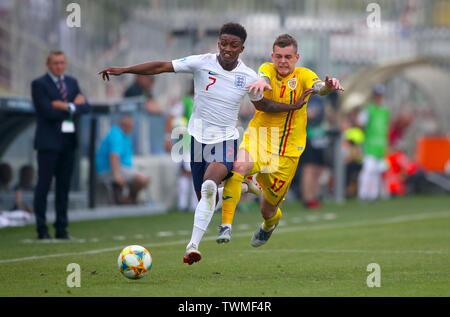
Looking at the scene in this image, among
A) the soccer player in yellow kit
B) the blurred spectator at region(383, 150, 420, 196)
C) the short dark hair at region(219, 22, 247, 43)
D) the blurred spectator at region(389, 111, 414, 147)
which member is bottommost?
the blurred spectator at region(383, 150, 420, 196)

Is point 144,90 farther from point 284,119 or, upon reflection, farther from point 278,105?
point 278,105

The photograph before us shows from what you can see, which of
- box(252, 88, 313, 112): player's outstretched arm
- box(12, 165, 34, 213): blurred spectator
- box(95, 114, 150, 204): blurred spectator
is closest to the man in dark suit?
box(12, 165, 34, 213): blurred spectator

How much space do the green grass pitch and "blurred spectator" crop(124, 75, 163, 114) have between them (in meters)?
2.51

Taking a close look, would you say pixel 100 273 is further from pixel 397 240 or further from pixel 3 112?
pixel 3 112

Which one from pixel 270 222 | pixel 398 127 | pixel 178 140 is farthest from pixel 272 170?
pixel 398 127

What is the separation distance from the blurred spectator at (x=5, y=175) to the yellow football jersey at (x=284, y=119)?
637 cm

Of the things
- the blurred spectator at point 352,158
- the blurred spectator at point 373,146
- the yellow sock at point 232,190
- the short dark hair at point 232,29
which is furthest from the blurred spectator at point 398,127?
the short dark hair at point 232,29

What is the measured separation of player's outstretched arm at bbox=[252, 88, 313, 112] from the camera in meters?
9.32

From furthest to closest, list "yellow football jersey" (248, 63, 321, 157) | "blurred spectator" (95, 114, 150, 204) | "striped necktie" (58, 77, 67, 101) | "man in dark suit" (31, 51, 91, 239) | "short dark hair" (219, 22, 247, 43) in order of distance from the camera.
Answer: "blurred spectator" (95, 114, 150, 204)
"striped necktie" (58, 77, 67, 101)
"man in dark suit" (31, 51, 91, 239)
"yellow football jersey" (248, 63, 321, 157)
"short dark hair" (219, 22, 247, 43)

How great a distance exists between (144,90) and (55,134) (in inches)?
232

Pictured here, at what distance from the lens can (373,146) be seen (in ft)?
72.5

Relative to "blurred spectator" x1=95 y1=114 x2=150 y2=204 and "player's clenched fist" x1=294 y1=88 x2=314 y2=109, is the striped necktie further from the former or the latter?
"blurred spectator" x1=95 y1=114 x2=150 y2=204

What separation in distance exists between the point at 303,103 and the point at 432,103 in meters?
17.7

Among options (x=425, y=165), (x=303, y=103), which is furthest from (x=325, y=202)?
(x=303, y=103)
